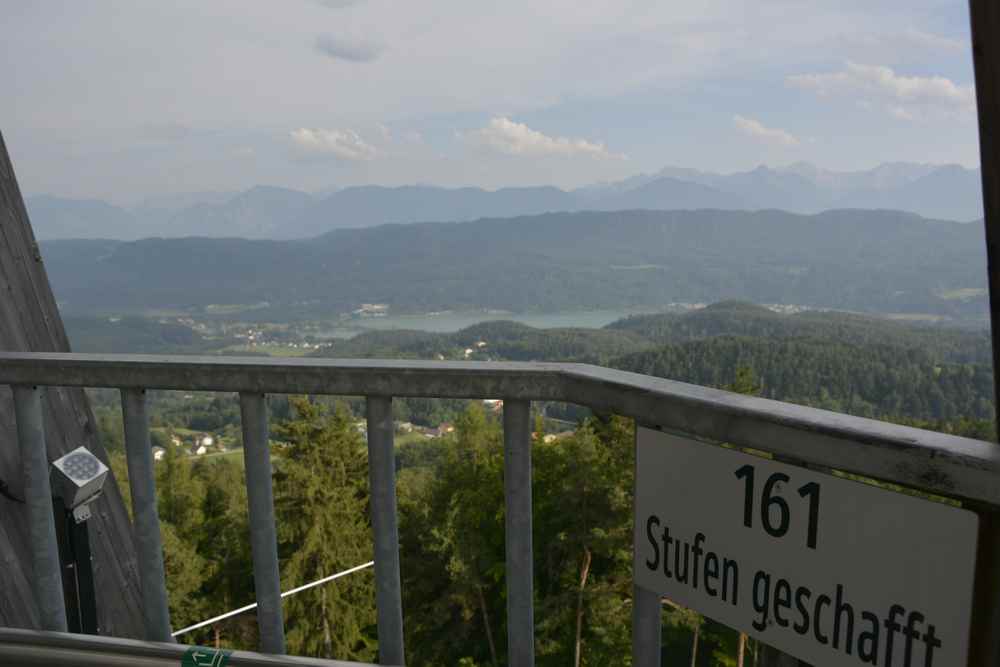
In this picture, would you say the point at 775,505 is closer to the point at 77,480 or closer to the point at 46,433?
the point at 77,480

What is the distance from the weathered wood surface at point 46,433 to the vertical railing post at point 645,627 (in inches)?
90.4

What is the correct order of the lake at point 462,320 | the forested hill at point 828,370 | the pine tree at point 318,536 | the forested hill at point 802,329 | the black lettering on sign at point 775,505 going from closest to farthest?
the black lettering on sign at point 775,505, the pine tree at point 318,536, the forested hill at point 828,370, the forested hill at point 802,329, the lake at point 462,320

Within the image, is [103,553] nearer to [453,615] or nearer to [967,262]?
[453,615]

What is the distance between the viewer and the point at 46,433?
341 centimetres

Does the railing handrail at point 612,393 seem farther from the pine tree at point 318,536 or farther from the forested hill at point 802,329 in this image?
the forested hill at point 802,329

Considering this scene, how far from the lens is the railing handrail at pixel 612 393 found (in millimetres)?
1249

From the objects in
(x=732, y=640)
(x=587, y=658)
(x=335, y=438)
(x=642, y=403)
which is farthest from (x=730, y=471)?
(x=335, y=438)

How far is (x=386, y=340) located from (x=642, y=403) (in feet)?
368

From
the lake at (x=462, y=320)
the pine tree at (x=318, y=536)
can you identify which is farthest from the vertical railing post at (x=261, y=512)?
the lake at (x=462, y=320)

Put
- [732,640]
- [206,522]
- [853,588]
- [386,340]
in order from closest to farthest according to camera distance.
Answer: [853,588], [732,640], [206,522], [386,340]

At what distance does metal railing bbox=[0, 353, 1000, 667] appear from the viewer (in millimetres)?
1258

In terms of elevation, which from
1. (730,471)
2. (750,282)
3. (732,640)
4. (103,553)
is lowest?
(750,282)

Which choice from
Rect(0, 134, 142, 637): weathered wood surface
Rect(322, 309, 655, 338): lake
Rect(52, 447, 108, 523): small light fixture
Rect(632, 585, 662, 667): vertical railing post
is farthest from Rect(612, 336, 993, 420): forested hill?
Rect(322, 309, 655, 338): lake

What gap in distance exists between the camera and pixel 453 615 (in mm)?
19203
